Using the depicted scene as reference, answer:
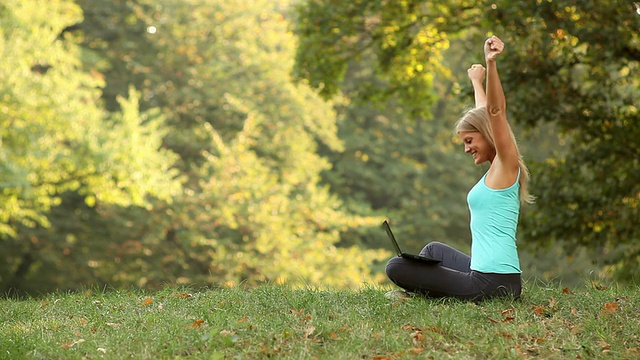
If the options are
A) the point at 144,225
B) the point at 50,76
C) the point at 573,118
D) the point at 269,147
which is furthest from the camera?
the point at 269,147

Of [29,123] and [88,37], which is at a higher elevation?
[88,37]

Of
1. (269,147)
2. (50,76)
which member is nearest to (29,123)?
(50,76)

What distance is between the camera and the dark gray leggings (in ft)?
19.4

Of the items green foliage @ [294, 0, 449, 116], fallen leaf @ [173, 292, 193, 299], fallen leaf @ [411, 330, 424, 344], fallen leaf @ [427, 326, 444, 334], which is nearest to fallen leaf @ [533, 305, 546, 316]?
fallen leaf @ [427, 326, 444, 334]

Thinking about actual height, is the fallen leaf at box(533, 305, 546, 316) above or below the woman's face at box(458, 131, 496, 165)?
below

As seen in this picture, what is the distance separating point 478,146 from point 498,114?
0.42m

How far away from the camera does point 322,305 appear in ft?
19.7

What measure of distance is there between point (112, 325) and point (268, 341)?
1217 mm

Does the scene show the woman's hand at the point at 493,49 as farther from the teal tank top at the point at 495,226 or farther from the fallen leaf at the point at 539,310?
the fallen leaf at the point at 539,310

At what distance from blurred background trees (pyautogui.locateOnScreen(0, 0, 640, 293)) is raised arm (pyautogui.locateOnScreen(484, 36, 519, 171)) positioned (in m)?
5.78

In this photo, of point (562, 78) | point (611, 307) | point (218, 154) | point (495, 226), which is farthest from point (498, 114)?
point (218, 154)

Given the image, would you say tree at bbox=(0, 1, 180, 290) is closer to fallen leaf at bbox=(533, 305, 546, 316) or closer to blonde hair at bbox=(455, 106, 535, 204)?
blonde hair at bbox=(455, 106, 535, 204)

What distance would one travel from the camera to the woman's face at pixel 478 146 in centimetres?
589

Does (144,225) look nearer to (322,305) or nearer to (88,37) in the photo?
(88,37)
